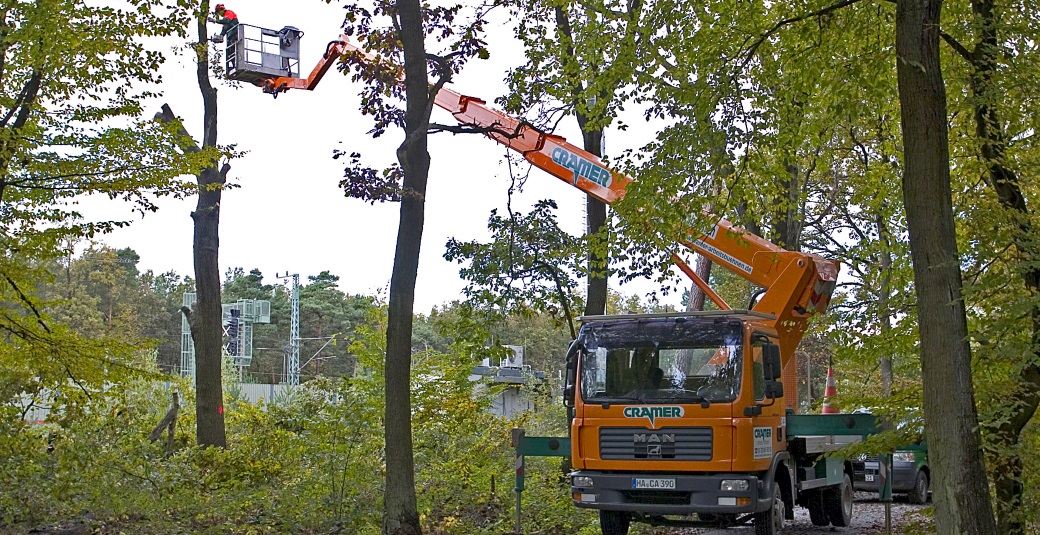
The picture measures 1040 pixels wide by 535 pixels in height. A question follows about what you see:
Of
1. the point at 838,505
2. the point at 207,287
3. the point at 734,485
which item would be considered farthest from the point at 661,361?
the point at 207,287

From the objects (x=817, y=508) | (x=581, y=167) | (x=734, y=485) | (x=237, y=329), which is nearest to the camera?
(x=734, y=485)

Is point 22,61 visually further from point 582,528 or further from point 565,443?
point 582,528

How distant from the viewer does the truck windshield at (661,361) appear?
1211cm

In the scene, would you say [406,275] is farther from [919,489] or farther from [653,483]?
[919,489]

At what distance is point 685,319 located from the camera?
40.9 feet

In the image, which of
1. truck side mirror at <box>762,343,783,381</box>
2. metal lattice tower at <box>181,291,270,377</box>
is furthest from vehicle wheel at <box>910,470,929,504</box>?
metal lattice tower at <box>181,291,270,377</box>

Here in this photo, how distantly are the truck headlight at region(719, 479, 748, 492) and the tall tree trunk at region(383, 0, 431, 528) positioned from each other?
3.76 m

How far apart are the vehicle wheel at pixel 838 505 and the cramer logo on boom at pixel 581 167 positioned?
5.53 meters

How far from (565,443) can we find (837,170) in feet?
45.6

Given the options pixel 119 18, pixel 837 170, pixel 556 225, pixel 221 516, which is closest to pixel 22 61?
pixel 119 18

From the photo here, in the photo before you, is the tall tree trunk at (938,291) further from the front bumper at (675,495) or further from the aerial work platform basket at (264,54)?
the aerial work platform basket at (264,54)

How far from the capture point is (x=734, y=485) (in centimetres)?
1162

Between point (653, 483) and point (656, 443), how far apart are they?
464 millimetres

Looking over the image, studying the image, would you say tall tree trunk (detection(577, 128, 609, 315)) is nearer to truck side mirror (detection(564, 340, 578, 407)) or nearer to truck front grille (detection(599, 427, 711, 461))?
truck side mirror (detection(564, 340, 578, 407))
